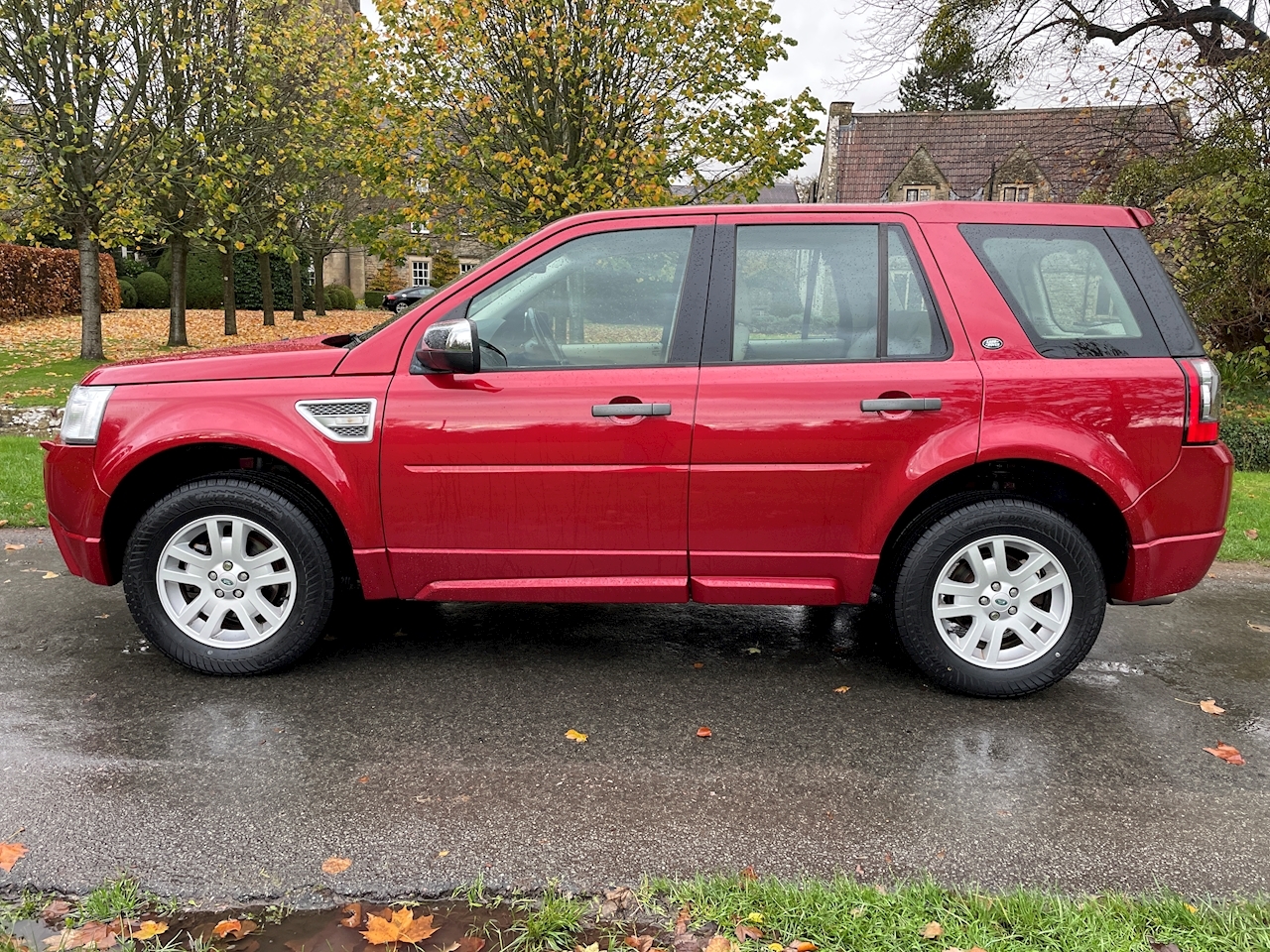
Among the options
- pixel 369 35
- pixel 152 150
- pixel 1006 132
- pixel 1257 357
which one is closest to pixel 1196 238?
pixel 1257 357

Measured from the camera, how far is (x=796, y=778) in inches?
124

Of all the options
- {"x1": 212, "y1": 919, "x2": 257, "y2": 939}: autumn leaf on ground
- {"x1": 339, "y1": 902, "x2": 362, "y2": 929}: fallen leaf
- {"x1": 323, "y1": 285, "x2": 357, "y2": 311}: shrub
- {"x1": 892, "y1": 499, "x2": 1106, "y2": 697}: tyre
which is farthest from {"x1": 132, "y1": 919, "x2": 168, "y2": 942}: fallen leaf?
{"x1": 323, "y1": 285, "x2": 357, "y2": 311}: shrub

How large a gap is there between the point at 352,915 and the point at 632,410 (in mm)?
1977

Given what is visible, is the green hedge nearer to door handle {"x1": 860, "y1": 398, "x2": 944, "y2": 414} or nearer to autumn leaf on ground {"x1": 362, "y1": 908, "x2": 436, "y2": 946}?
door handle {"x1": 860, "y1": 398, "x2": 944, "y2": 414}

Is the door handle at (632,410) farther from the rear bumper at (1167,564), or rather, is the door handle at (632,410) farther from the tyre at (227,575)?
the rear bumper at (1167,564)

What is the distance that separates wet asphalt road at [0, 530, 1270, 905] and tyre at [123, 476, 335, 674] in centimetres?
15

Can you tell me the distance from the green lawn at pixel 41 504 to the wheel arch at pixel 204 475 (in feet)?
9.34

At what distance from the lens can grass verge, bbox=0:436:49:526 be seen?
661 cm

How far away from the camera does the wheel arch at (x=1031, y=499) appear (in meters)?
3.74

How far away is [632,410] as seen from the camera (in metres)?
3.62

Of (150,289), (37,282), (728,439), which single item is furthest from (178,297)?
(728,439)

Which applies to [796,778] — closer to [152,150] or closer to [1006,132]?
[152,150]

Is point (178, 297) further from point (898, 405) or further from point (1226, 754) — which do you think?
point (1226, 754)

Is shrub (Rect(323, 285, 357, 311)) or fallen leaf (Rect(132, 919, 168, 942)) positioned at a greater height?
shrub (Rect(323, 285, 357, 311))
